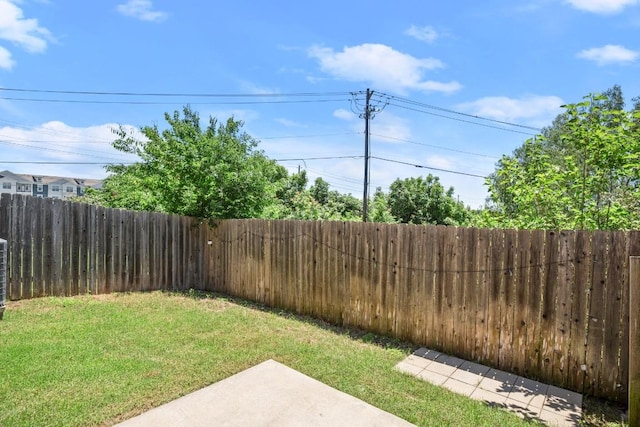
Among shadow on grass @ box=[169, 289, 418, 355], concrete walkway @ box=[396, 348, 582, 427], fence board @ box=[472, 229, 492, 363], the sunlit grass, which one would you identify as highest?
fence board @ box=[472, 229, 492, 363]

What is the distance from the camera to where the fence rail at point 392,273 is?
10.2 feet

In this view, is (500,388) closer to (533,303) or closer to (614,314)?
(533,303)

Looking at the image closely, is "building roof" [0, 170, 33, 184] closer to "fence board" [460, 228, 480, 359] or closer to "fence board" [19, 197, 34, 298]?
"fence board" [19, 197, 34, 298]

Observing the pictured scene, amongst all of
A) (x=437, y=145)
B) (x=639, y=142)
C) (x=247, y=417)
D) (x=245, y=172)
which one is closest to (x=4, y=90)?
(x=245, y=172)

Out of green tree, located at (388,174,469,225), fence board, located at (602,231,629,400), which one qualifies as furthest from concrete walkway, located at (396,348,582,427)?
green tree, located at (388,174,469,225)

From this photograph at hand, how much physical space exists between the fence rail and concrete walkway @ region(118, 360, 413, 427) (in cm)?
175

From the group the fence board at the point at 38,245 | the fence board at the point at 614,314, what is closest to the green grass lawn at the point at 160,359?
the fence board at the point at 38,245

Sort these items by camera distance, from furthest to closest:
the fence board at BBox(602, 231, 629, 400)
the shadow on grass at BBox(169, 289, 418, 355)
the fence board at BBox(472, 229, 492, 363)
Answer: the shadow on grass at BBox(169, 289, 418, 355)
the fence board at BBox(472, 229, 492, 363)
the fence board at BBox(602, 231, 629, 400)

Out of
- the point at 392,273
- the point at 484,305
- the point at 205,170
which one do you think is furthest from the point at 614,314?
the point at 205,170

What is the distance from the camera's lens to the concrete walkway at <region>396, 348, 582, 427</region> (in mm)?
2803

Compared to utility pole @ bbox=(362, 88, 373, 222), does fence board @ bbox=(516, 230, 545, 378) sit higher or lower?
lower

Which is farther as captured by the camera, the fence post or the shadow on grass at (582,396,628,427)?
the shadow on grass at (582,396,628,427)

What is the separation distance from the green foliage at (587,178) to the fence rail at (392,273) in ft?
3.69

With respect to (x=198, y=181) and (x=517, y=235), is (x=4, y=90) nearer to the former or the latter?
(x=198, y=181)
